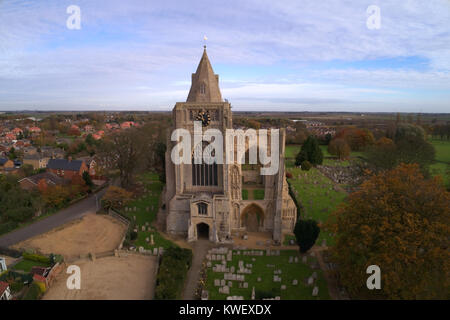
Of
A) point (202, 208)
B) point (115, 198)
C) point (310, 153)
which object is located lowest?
point (115, 198)

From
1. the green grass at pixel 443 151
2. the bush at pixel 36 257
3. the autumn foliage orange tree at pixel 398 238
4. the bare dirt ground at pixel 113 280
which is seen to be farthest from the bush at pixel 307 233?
the green grass at pixel 443 151

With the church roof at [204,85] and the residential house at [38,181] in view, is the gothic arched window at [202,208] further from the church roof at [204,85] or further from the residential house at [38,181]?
the residential house at [38,181]

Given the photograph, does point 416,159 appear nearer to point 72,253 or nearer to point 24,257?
point 72,253

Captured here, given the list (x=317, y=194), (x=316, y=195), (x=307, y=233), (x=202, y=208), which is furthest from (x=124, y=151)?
(x=317, y=194)

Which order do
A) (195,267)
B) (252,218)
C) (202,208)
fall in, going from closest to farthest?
(195,267) < (202,208) < (252,218)

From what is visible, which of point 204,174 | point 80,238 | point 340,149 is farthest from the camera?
point 340,149

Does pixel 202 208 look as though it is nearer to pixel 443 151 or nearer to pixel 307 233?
pixel 307 233
